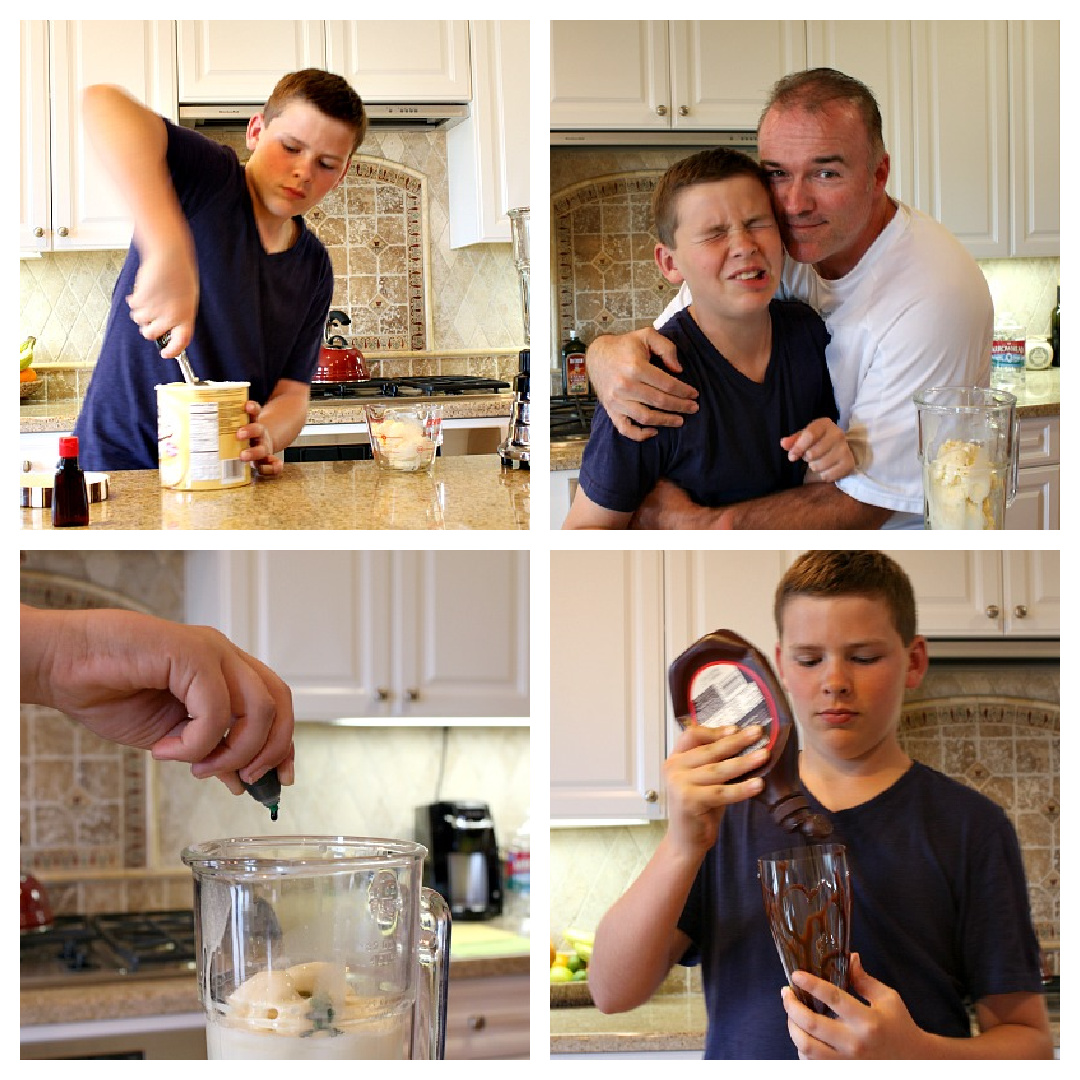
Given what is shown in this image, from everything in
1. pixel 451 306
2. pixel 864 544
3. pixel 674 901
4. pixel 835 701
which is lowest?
pixel 674 901

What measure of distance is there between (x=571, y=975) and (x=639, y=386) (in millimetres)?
1156

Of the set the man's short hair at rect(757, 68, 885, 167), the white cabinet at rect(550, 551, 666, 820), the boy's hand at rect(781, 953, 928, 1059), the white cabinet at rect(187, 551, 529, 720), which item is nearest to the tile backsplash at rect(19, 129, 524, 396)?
the white cabinet at rect(187, 551, 529, 720)

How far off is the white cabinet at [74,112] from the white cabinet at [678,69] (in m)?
1.47

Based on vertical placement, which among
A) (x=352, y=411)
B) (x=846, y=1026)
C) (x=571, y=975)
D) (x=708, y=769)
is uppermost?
(x=352, y=411)

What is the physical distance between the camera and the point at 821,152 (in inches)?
29.9

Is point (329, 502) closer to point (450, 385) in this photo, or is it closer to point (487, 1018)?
point (487, 1018)

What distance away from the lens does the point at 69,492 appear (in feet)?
2.61

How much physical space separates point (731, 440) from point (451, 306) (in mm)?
1928

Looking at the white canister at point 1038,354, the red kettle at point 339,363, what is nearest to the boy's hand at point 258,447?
the white canister at point 1038,354

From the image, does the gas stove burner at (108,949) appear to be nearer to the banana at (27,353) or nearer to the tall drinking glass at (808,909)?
the banana at (27,353)

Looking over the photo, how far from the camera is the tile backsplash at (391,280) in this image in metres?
2.50

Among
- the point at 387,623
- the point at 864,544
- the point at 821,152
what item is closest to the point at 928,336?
the point at 821,152

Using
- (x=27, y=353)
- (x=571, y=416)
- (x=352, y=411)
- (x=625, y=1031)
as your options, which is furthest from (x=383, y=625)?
(x=27, y=353)
